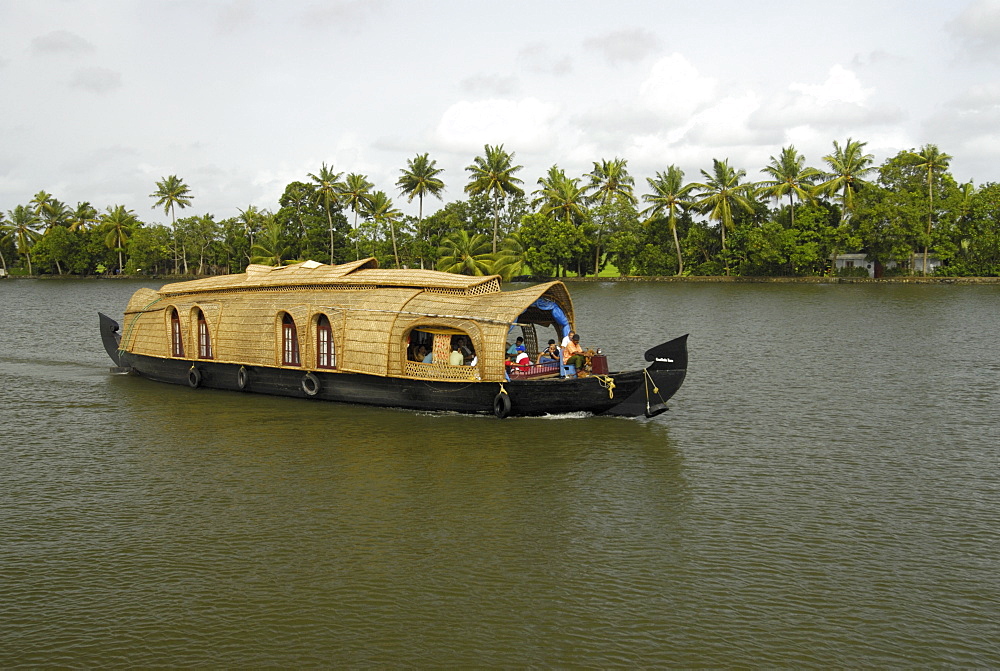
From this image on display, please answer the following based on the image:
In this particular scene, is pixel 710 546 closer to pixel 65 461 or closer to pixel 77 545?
pixel 77 545

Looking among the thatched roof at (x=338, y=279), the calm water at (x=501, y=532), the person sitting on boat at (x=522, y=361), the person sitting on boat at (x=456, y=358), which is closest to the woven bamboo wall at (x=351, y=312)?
the thatched roof at (x=338, y=279)

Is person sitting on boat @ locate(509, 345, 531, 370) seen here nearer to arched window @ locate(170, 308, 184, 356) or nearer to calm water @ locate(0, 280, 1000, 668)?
calm water @ locate(0, 280, 1000, 668)

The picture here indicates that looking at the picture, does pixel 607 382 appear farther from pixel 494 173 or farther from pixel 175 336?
pixel 494 173

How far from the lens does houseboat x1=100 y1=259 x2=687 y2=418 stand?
17.5 m

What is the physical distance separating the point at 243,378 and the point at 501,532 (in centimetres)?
1135

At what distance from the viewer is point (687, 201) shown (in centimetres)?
7394

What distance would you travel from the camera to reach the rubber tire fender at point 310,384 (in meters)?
19.6

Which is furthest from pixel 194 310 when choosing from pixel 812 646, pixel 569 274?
pixel 569 274

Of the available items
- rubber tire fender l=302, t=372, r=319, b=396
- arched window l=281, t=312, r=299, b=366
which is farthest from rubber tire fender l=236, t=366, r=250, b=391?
rubber tire fender l=302, t=372, r=319, b=396

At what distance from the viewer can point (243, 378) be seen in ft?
68.8

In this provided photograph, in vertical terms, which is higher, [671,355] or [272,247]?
[272,247]

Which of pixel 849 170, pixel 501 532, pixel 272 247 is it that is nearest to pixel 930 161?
pixel 849 170

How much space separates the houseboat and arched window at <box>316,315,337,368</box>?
2cm

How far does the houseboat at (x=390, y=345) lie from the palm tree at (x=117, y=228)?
76.6 metres
